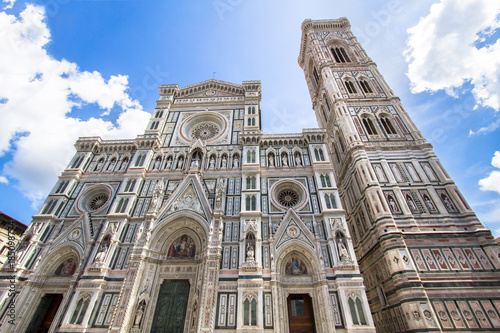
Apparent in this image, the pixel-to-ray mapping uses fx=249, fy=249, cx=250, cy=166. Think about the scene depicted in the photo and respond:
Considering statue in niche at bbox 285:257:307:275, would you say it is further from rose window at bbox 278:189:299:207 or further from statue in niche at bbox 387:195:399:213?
statue in niche at bbox 387:195:399:213

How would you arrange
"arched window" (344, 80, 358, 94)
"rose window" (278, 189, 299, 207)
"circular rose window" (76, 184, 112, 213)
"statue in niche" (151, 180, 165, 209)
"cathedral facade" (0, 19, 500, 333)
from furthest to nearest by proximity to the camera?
1. "arched window" (344, 80, 358, 94)
2. "circular rose window" (76, 184, 112, 213)
3. "rose window" (278, 189, 299, 207)
4. "statue in niche" (151, 180, 165, 209)
5. "cathedral facade" (0, 19, 500, 333)

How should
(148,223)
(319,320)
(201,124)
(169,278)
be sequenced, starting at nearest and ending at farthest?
(319,320) < (169,278) < (148,223) < (201,124)

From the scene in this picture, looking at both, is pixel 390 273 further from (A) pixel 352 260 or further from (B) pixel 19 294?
(B) pixel 19 294

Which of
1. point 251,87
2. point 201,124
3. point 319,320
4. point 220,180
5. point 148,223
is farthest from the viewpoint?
point 251,87

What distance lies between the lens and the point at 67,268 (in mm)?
16188

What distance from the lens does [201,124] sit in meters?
24.5

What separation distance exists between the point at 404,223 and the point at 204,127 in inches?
718

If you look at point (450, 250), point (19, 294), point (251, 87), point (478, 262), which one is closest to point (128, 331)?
point (19, 294)

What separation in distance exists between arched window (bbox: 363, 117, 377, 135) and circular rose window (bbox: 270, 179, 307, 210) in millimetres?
9356

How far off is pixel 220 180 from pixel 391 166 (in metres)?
13.4

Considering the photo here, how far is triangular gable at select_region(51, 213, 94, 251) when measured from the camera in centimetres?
1638

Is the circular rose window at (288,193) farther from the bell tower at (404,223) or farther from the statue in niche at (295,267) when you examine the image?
the bell tower at (404,223)

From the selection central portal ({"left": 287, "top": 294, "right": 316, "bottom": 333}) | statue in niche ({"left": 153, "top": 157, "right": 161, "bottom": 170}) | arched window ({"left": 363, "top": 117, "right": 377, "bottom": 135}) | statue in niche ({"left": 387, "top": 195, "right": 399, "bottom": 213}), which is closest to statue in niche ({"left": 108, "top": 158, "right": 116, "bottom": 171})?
statue in niche ({"left": 153, "top": 157, "right": 161, "bottom": 170})

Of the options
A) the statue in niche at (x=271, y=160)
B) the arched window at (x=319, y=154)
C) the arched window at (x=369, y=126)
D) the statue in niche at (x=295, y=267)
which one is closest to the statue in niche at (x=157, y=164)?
the statue in niche at (x=271, y=160)
